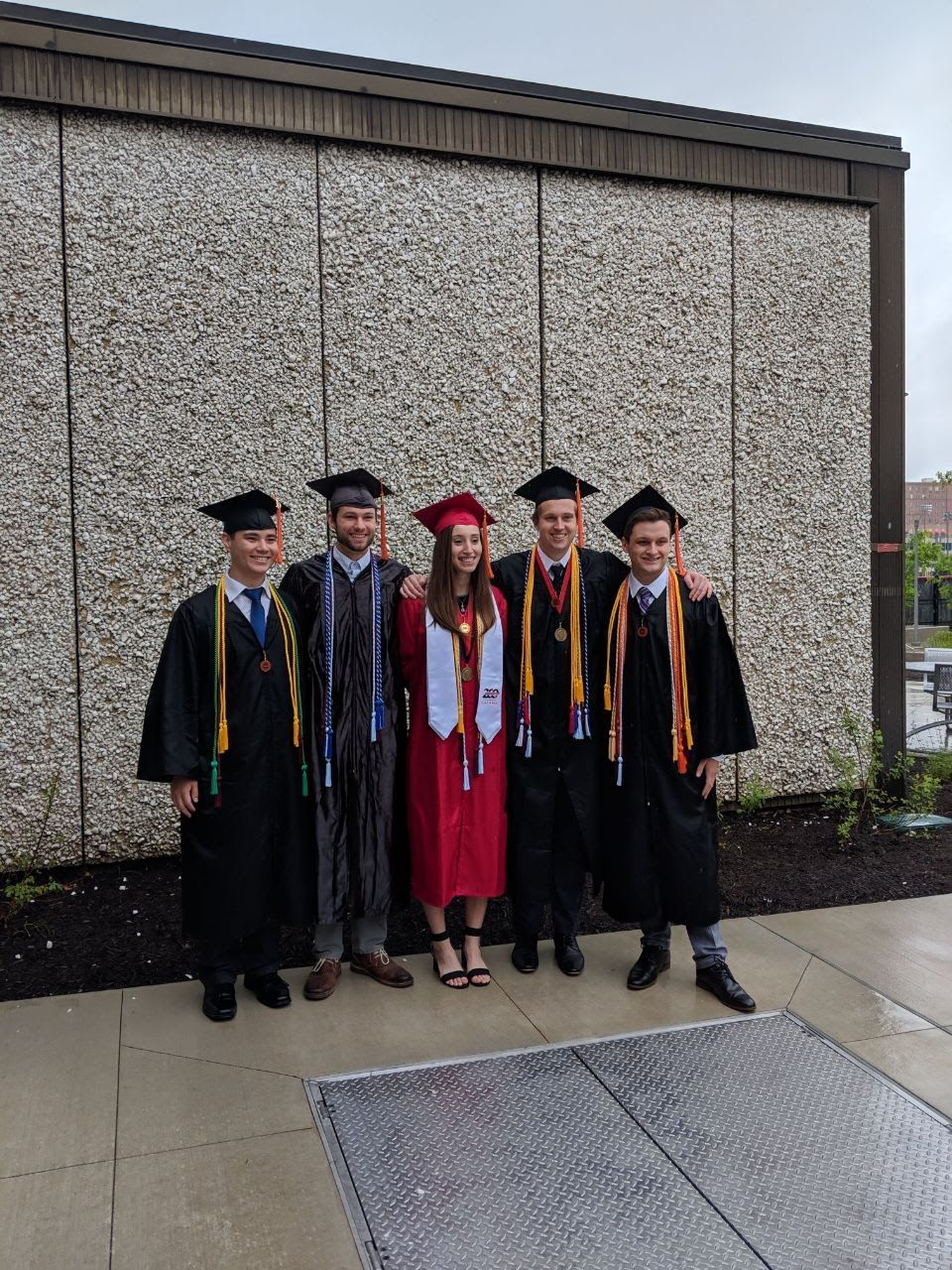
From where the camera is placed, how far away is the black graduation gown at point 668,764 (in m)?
3.54

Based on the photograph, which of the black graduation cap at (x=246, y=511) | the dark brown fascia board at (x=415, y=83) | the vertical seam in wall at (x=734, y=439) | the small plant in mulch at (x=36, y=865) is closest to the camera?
the black graduation cap at (x=246, y=511)

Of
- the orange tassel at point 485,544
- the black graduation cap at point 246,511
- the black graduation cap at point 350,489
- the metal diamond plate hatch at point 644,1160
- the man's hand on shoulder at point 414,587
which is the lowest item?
the metal diamond plate hatch at point 644,1160

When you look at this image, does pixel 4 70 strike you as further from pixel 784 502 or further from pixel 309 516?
pixel 784 502

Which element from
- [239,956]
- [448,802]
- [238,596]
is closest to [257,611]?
[238,596]

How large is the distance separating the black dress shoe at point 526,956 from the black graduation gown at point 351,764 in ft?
1.88

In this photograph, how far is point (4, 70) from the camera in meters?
4.46

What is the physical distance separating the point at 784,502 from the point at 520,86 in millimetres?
2876

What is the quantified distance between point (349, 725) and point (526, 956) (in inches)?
46.7

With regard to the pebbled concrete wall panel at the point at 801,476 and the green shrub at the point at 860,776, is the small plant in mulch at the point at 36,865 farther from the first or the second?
the green shrub at the point at 860,776

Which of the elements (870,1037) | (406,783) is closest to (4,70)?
(406,783)

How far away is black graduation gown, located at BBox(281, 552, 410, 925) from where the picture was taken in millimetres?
3520

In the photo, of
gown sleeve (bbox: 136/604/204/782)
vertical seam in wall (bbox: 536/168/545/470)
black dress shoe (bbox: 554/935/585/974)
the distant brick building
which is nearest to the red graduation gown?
black dress shoe (bbox: 554/935/585/974)

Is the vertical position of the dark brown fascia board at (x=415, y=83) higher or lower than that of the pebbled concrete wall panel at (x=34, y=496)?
higher

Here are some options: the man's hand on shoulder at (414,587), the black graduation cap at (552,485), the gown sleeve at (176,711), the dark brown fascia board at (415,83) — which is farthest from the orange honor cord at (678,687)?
the dark brown fascia board at (415,83)
